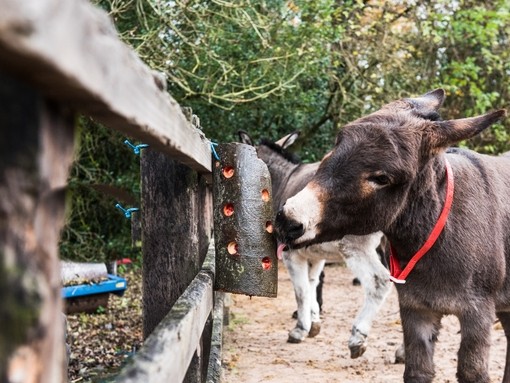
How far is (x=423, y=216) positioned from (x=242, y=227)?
2.85 ft

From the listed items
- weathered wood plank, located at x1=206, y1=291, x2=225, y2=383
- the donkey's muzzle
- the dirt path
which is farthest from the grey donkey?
the donkey's muzzle

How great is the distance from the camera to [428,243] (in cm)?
321

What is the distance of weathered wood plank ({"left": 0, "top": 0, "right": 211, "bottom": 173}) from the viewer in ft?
2.23

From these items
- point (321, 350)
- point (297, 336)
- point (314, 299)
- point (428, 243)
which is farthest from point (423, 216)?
point (314, 299)

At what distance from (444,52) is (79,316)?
8.15m

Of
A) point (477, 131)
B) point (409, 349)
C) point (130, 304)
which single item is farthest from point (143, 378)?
point (130, 304)

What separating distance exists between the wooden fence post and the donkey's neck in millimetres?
2522

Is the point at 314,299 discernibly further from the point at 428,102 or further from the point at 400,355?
the point at 428,102

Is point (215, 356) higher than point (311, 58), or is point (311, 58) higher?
point (311, 58)

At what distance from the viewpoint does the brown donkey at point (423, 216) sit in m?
2.96

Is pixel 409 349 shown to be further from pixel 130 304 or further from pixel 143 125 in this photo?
pixel 130 304

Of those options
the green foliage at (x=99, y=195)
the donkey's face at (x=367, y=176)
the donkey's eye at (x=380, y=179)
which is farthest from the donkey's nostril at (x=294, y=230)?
the green foliage at (x=99, y=195)

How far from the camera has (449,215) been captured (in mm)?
3307

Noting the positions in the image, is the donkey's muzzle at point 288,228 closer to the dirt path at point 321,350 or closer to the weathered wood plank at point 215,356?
the weathered wood plank at point 215,356
